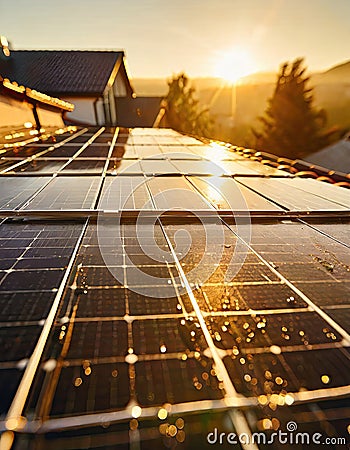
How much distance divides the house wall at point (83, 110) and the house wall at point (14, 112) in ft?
25.0

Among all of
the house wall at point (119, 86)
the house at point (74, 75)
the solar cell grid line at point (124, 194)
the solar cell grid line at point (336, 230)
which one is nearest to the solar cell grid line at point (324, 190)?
the solar cell grid line at point (336, 230)

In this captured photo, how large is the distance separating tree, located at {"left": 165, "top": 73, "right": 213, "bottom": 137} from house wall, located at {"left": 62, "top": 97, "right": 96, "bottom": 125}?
12.4m

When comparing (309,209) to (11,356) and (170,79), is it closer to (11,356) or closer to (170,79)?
(11,356)

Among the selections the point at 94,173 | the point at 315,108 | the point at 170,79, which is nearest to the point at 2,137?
the point at 94,173

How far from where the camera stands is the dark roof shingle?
16.4 m

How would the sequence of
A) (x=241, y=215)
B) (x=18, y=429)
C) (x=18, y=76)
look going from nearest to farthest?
Answer: (x=18, y=429), (x=241, y=215), (x=18, y=76)

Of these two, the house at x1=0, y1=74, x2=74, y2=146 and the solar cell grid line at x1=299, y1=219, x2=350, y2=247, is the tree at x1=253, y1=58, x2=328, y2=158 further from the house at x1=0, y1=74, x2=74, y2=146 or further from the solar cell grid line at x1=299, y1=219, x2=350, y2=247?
the solar cell grid line at x1=299, y1=219, x2=350, y2=247

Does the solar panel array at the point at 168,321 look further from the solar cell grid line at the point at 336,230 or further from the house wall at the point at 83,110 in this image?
the house wall at the point at 83,110

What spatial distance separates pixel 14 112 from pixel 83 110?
9.51m

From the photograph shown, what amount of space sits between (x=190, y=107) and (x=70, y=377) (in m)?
30.5

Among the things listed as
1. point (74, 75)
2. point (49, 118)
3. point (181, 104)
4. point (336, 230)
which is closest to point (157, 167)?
point (336, 230)

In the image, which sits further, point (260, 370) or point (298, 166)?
point (298, 166)

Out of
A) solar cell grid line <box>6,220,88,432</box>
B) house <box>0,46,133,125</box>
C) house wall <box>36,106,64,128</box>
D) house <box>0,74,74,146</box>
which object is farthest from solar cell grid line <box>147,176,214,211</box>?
house <box>0,46,133,125</box>

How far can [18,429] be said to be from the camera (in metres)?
0.91
